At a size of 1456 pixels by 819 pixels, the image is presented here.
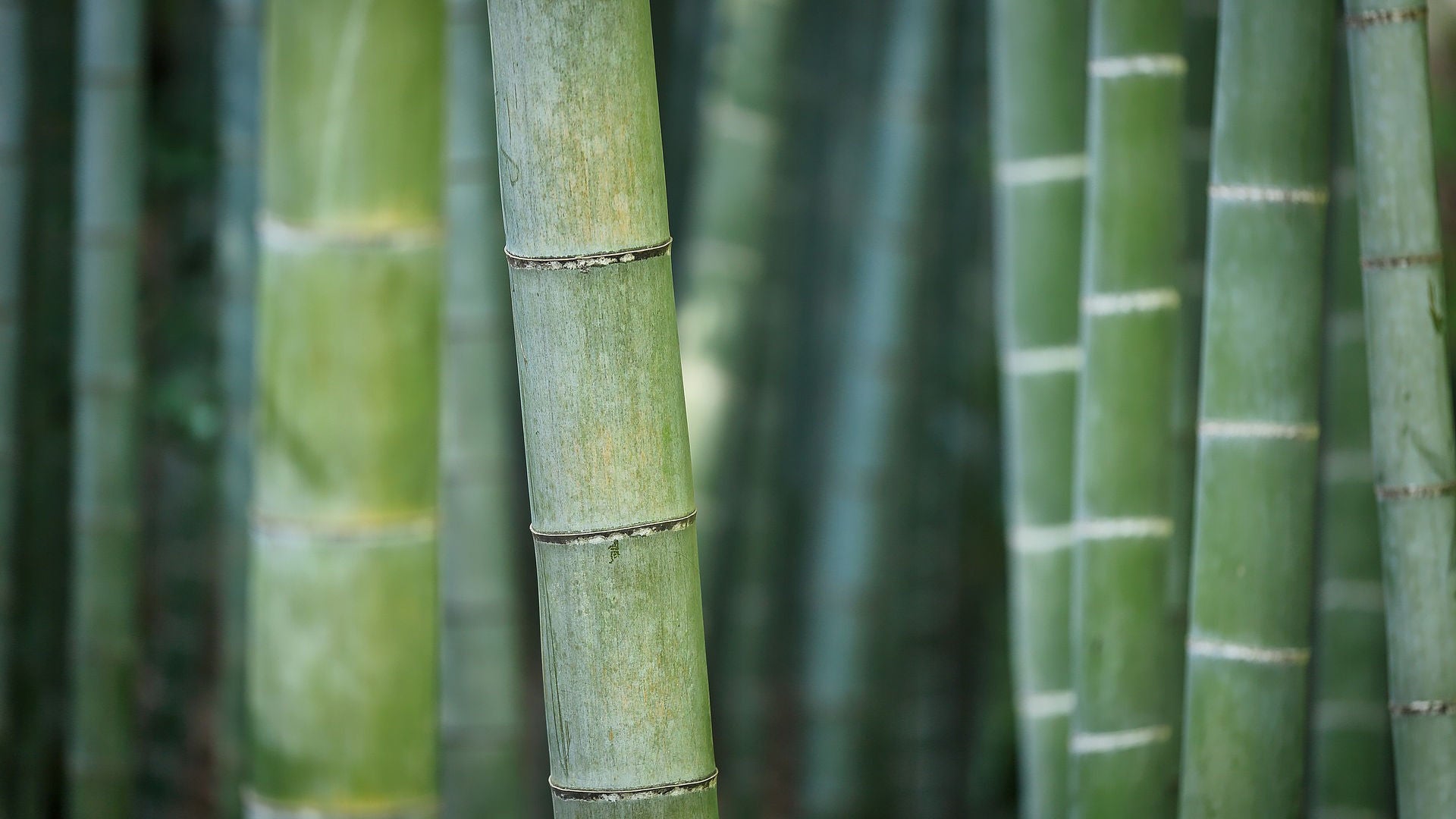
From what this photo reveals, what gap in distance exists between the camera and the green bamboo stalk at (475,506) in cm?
124

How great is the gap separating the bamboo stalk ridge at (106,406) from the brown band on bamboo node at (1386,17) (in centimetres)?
147

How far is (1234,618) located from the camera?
98 cm

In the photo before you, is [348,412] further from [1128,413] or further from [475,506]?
[1128,413]

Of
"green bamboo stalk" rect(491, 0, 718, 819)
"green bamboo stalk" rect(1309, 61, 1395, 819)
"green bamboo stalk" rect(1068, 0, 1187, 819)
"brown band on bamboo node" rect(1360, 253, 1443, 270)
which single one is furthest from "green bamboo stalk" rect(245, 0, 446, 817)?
"green bamboo stalk" rect(1309, 61, 1395, 819)

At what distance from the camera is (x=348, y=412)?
0.83m

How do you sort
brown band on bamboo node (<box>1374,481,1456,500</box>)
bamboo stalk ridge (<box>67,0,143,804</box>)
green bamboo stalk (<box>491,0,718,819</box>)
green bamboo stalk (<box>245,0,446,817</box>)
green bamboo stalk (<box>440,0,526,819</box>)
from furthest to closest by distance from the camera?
bamboo stalk ridge (<box>67,0,143,804</box>) → green bamboo stalk (<box>440,0,526,819</box>) → brown band on bamboo node (<box>1374,481,1456,500</box>) → green bamboo stalk (<box>245,0,446,817</box>) → green bamboo stalk (<box>491,0,718,819</box>)

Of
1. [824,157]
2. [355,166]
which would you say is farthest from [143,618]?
[355,166]

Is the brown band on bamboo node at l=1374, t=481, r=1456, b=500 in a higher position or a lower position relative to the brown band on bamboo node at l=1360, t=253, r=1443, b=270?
lower

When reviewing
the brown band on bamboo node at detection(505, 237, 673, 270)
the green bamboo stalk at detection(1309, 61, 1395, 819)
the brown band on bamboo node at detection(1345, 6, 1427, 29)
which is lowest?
the green bamboo stalk at detection(1309, 61, 1395, 819)

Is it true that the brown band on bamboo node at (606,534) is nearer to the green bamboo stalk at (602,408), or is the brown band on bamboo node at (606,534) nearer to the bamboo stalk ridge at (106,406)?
the green bamboo stalk at (602,408)

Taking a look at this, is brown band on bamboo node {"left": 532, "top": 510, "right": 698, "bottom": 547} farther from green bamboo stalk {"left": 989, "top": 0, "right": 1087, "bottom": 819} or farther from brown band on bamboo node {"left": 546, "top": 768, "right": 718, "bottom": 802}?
green bamboo stalk {"left": 989, "top": 0, "right": 1087, "bottom": 819}

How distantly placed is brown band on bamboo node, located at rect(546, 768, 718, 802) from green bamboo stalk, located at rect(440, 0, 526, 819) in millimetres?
539

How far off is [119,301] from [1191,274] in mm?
1395

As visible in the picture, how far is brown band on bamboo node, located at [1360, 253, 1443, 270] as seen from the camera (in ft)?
2.93
